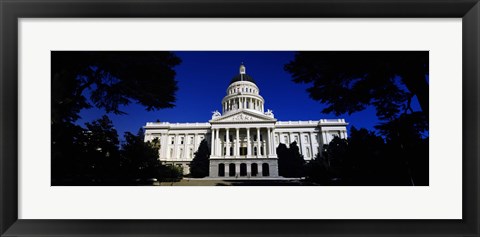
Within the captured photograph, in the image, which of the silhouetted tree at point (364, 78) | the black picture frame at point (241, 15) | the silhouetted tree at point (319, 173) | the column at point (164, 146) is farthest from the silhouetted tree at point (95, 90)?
the silhouetted tree at point (319, 173)

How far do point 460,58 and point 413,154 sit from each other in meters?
2.32

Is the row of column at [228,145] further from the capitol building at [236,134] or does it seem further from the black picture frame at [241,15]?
the black picture frame at [241,15]

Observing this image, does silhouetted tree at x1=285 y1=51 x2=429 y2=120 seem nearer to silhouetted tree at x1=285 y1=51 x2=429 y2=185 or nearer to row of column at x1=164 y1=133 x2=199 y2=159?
silhouetted tree at x1=285 y1=51 x2=429 y2=185

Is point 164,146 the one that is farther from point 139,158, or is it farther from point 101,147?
point 101,147

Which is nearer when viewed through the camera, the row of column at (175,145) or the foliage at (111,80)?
the foliage at (111,80)

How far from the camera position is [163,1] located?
543cm

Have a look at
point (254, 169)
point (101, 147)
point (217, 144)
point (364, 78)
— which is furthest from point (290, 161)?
point (101, 147)

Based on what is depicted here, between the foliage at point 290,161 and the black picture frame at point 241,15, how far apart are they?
15.0 feet

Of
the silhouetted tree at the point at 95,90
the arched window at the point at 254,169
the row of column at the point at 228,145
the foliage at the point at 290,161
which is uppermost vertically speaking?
the silhouetted tree at the point at 95,90

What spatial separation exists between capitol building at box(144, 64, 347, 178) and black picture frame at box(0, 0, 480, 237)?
2.79 meters

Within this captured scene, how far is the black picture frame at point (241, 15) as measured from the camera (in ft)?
17.9

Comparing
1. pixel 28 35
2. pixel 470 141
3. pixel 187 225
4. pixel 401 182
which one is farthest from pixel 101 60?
pixel 470 141

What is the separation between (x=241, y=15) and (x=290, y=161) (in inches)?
333

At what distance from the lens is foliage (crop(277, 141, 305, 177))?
1055 centimetres
